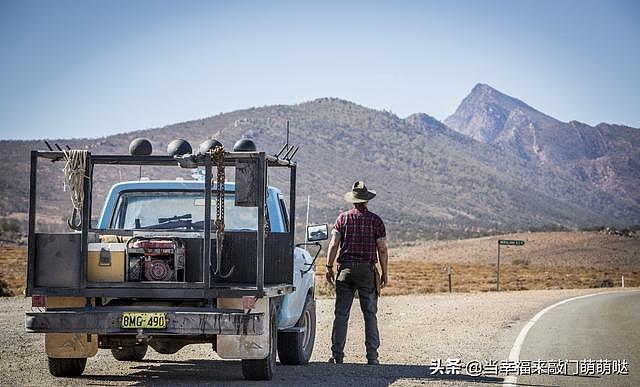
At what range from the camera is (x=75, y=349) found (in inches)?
392

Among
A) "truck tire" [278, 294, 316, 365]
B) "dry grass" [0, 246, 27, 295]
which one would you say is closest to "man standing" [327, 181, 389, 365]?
"truck tire" [278, 294, 316, 365]

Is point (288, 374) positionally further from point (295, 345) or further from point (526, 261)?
point (526, 261)

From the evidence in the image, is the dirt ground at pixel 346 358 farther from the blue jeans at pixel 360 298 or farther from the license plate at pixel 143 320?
the license plate at pixel 143 320

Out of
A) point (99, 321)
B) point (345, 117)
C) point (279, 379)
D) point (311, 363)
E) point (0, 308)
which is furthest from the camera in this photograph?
point (345, 117)

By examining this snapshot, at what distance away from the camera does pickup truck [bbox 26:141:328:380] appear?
9.58 meters

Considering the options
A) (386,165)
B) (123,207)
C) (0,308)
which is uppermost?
(386,165)

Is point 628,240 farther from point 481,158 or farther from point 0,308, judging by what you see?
point 481,158

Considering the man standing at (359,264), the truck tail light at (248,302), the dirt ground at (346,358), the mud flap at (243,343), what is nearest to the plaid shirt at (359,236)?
the man standing at (359,264)

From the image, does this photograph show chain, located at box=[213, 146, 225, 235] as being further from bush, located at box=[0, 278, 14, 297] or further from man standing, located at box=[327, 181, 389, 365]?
bush, located at box=[0, 278, 14, 297]

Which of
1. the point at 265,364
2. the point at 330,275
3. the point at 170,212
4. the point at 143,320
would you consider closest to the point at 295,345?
the point at 330,275

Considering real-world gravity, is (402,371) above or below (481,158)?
below

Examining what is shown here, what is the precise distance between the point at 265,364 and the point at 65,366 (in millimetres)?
2029

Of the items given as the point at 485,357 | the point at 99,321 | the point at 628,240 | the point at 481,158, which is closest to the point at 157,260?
the point at 99,321

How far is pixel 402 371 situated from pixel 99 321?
364cm
